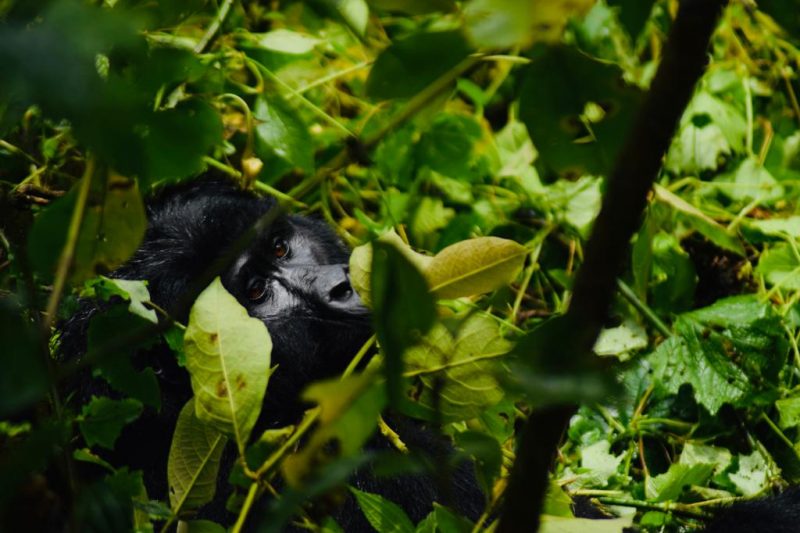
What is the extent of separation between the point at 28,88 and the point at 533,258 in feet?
8.67

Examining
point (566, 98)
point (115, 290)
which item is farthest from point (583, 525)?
point (115, 290)

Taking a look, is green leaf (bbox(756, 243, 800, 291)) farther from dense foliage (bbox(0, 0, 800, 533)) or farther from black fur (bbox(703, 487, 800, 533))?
black fur (bbox(703, 487, 800, 533))

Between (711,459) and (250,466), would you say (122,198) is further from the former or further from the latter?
(711,459)

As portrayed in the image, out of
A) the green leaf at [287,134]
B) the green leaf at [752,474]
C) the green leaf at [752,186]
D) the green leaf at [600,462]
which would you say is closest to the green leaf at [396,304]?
the green leaf at [287,134]

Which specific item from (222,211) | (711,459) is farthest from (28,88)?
(711,459)

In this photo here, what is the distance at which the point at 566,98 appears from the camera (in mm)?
887

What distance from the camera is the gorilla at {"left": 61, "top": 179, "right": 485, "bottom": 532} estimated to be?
2.30 meters

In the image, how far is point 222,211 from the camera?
266 centimetres

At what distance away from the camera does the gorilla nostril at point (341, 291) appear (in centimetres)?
251

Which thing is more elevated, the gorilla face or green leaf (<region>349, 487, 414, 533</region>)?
green leaf (<region>349, 487, 414, 533</region>)

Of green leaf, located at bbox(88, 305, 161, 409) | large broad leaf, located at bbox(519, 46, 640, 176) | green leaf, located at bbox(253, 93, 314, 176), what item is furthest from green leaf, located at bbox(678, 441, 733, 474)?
large broad leaf, located at bbox(519, 46, 640, 176)

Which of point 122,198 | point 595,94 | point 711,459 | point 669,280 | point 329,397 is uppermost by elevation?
point 595,94

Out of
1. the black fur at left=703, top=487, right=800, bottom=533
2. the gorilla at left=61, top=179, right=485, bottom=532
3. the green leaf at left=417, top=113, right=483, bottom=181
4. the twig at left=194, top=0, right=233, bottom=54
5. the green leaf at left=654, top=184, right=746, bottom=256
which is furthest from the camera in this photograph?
the green leaf at left=417, top=113, right=483, bottom=181

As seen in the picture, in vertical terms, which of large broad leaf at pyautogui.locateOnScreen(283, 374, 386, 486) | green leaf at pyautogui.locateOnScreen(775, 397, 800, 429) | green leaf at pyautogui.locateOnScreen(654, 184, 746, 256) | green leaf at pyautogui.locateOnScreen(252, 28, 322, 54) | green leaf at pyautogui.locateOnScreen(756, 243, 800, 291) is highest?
large broad leaf at pyautogui.locateOnScreen(283, 374, 386, 486)
